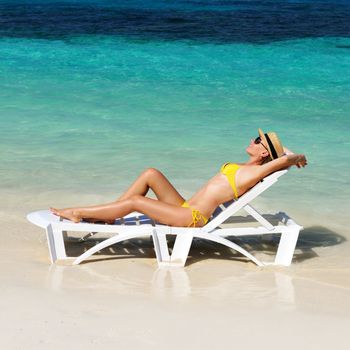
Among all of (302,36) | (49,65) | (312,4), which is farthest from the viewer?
(312,4)

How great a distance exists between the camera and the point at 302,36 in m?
23.3

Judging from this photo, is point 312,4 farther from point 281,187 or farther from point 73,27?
point 281,187

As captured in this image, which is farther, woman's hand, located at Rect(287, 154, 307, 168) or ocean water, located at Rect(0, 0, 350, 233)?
ocean water, located at Rect(0, 0, 350, 233)

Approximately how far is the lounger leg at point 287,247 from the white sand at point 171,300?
3.5 inches

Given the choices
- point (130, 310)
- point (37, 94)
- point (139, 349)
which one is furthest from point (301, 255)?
point (37, 94)

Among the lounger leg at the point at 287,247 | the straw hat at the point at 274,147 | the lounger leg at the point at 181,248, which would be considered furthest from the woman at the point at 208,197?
the lounger leg at the point at 287,247

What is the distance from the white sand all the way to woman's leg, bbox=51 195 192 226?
1.09 feet

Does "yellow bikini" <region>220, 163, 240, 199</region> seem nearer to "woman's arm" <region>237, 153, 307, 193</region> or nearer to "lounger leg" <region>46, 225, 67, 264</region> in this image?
"woman's arm" <region>237, 153, 307, 193</region>

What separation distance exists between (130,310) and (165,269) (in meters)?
1.00

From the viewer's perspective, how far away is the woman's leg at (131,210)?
6.50 meters

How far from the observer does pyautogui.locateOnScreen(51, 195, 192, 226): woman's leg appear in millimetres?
6500

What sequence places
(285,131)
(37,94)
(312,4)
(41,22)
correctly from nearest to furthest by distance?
(285,131)
(37,94)
(41,22)
(312,4)

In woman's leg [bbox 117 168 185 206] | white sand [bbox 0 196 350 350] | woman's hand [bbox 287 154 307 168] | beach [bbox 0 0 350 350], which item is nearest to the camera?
white sand [bbox 0 196 350 350]

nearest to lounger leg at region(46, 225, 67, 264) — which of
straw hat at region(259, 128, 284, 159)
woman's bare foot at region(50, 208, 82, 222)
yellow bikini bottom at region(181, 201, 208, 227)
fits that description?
woman's bare foot at region(50, 208, 82, 222)
